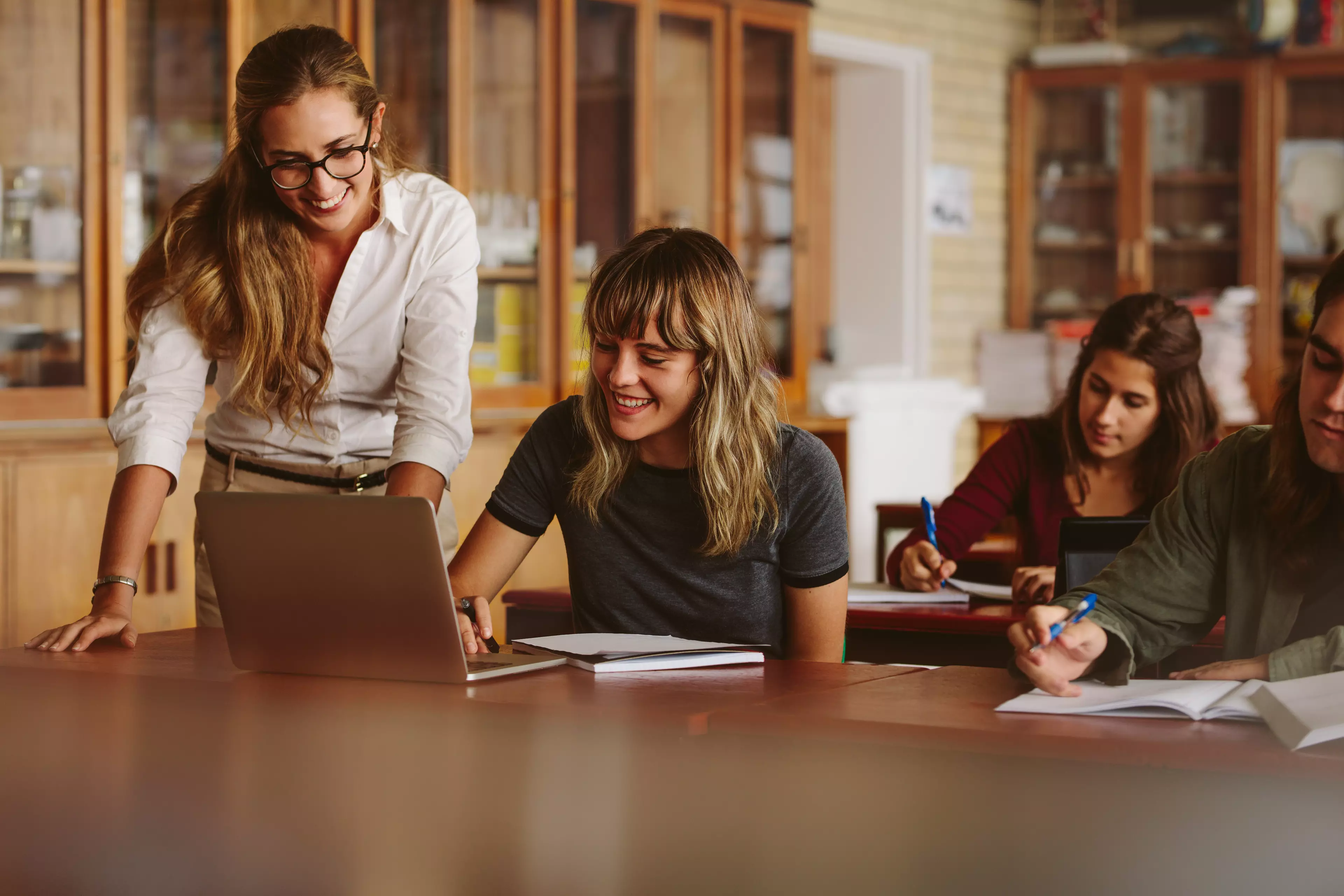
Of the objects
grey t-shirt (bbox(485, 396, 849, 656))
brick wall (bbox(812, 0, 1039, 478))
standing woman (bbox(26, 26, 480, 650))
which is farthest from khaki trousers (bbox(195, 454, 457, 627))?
brick wall (bbox(812, 0, 1039, 478))

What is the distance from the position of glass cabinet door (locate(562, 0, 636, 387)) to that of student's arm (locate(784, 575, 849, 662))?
2504 mm

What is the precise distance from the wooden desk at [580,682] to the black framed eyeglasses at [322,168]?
2.05 ft

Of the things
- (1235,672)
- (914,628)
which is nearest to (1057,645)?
(1235,672)

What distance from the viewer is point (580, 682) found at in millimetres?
1604

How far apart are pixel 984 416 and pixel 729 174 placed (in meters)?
2.03

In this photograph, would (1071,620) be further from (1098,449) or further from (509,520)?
(1098,449)

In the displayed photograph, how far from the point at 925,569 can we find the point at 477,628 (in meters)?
1.13

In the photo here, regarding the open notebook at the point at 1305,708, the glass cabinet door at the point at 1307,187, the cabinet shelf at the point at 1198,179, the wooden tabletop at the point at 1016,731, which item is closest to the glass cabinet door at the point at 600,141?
the cabinet shelf at the point at 1198,179

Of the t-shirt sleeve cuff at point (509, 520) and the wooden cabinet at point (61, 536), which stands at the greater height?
the t-shirt sleeve cuff at point (509, 520)

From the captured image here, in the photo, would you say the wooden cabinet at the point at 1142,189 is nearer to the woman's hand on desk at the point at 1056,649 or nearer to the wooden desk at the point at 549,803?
the woman's hand on desk at the point at 1056,649

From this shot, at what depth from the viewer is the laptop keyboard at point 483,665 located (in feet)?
5.34

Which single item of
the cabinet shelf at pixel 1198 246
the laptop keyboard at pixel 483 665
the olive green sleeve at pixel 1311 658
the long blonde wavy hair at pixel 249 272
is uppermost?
the cabinet shelf at pixel 1198 246

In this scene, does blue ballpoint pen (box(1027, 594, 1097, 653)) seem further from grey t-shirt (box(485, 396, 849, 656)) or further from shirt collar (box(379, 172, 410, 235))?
shirt collar (box(379, 172, 410, 235))

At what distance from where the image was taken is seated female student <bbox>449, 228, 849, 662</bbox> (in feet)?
6.50
